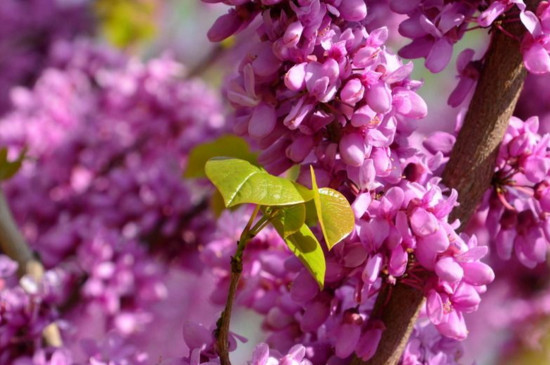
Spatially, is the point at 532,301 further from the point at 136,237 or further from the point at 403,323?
the point at 403,323

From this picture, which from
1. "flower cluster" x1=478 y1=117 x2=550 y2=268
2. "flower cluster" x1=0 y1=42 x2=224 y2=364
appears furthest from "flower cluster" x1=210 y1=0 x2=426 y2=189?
"flower cluster" x1=0 y1=42 x2=224 y2=364

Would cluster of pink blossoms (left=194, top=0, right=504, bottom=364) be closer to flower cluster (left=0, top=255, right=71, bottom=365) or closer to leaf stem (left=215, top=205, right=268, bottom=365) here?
leaf stem (left=215, top=205, right=268, bottom=365)

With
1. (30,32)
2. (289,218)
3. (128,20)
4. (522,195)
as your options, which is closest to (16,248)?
(289,218)

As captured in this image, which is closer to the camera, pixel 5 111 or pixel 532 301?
pixel 532 301

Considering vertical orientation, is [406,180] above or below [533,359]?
above

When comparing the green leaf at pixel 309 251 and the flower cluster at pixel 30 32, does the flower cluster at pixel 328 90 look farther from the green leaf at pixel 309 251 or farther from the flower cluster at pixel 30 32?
the flower cluster at pixel 30 32

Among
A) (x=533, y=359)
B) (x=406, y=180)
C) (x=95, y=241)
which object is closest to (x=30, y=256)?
(x=95, y=241)

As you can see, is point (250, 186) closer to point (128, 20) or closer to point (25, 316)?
point (25, 316)

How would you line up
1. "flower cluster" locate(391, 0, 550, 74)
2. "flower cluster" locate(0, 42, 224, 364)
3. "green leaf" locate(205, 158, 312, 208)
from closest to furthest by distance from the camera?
1. "green leaf" locate(205, 158, 312, 208)
2. "flower cluster" locate(391, 0, 550, 74)
3. "flower cluster" locate(0, 42, 224, 364)
